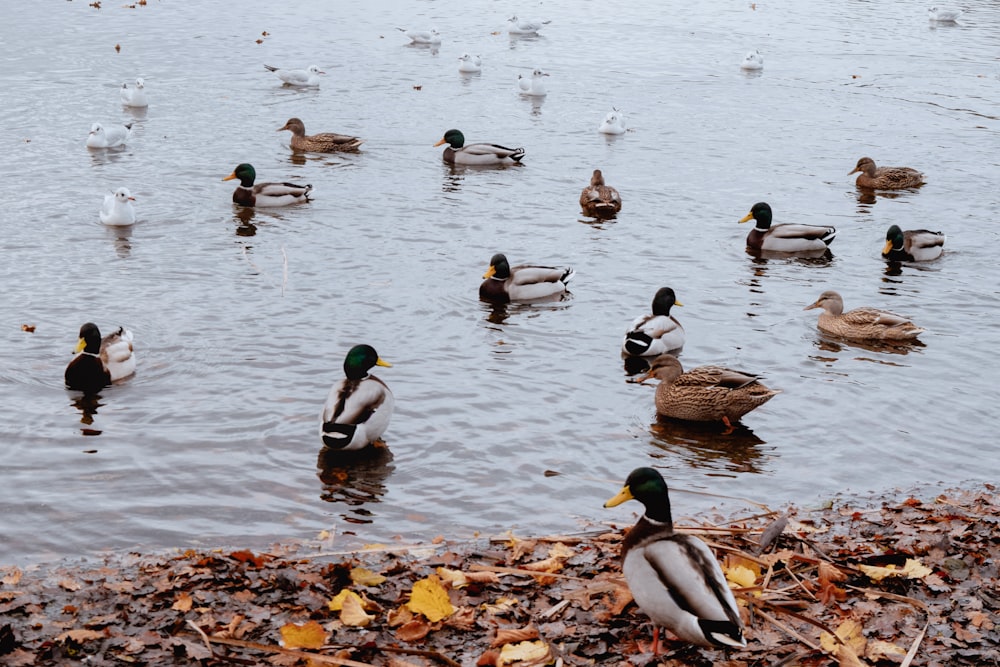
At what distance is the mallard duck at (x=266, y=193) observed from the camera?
17.5 m

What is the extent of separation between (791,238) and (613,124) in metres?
7.20

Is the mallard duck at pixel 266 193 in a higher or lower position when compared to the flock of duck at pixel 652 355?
higher

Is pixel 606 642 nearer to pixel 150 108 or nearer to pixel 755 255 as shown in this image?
pixel 755 255

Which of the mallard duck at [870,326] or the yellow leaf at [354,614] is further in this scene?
the mallard duck at [870,326]

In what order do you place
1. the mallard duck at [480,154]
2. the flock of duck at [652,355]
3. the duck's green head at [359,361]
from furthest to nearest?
1. the mallard duck at [480,154]
2. the duck's green head at [359,361]
3. the flock of duck at [652,355]

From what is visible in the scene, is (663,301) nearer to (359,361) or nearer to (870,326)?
(870,326)

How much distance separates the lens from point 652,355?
1234cm

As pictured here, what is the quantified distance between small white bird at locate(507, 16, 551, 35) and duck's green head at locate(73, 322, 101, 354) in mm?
26173

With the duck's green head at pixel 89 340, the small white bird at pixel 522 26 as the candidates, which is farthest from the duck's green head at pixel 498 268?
the small white bird at pixel 522 26

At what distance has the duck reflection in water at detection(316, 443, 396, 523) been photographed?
8.83m

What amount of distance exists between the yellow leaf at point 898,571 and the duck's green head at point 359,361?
4.98 metres

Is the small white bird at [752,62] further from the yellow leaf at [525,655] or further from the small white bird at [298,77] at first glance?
the yellow leaf at [525,655]

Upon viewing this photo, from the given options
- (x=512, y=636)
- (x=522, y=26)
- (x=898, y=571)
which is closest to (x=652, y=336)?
(x=898, y=571)

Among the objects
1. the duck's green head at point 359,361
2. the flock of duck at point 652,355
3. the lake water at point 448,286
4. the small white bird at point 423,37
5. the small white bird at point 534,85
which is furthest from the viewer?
the small white bird at point 423,37
